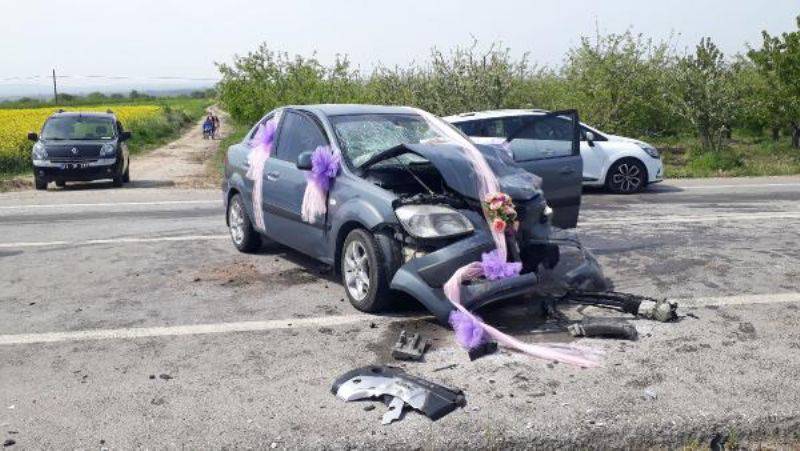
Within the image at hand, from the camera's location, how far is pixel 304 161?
671 cm

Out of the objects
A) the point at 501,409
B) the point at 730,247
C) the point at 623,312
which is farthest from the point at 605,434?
the point at 730,247

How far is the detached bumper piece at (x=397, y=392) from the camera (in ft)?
13.8

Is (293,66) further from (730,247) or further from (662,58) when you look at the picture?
(730,247)

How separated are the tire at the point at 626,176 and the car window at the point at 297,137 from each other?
861 centimetres

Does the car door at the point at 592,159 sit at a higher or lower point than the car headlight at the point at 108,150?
lower

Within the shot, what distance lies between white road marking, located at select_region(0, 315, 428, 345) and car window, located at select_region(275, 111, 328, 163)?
1794mm

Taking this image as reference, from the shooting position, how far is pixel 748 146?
2634 centimetres

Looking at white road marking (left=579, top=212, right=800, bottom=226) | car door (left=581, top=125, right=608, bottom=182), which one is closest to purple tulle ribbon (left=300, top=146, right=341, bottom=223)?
white road marking (left=579, top=212, right=800, bottom=226)

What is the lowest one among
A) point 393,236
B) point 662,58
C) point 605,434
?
point 605,434

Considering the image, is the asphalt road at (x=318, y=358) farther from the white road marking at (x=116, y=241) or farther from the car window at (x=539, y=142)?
the car window at (x=539, y=142)

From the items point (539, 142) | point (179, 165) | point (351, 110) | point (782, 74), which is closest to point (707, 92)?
point (782, 74)

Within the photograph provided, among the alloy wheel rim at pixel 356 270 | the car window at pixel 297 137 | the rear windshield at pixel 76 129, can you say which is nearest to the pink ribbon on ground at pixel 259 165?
the car window at pixel 297 137

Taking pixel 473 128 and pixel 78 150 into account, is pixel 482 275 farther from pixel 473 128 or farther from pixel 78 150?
pixel 78 150

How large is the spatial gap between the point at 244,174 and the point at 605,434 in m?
5.28
